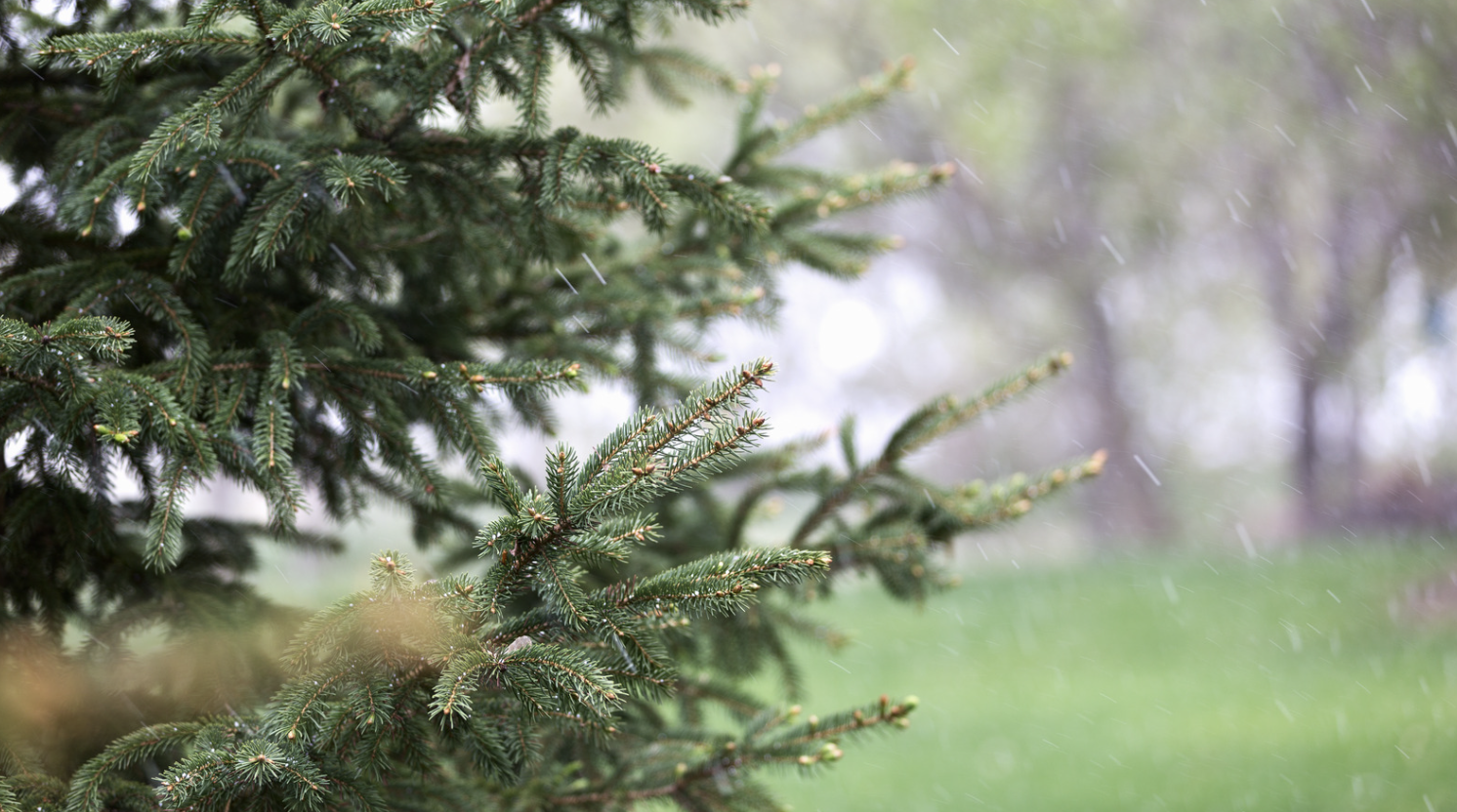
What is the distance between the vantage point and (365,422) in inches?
72.3

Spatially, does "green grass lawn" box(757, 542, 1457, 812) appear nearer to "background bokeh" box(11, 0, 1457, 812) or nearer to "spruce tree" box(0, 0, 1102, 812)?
"background bokeh" box(11, 0, 1457, 812)

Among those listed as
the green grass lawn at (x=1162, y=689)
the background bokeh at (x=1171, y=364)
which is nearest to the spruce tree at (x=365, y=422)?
the green grass lawn at (x=1162, y=689)

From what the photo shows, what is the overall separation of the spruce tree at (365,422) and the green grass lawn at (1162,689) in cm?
149

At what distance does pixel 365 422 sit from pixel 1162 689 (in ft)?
27.4

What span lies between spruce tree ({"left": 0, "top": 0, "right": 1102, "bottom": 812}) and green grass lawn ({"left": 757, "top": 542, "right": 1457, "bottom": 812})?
1.49m

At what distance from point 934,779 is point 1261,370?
20.1 meters

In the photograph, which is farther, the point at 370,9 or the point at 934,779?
the point at 934,779

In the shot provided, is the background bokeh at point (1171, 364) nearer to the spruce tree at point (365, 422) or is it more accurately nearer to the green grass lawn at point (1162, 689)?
the green grass lawn at point (1162, 689)

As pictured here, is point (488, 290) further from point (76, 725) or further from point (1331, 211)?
point (1331, 211)

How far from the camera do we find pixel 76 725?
186 cm

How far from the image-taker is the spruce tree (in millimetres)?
1403

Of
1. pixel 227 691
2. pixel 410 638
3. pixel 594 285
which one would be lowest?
pixel 410 638

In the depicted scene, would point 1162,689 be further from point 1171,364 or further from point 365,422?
point 1171,364

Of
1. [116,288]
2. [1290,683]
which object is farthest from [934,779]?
[116,288]
